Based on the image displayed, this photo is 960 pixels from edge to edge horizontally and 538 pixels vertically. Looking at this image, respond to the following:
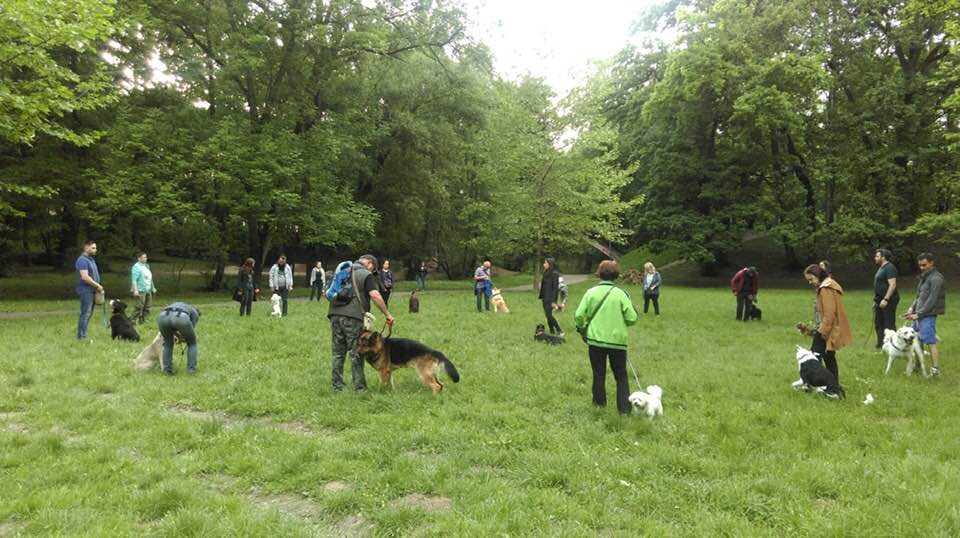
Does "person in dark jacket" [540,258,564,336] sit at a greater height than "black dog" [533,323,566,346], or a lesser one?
greater

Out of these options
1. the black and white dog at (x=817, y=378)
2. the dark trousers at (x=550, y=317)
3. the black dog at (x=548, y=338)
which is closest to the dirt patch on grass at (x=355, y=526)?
the black and white dog at (x=817, y=378)

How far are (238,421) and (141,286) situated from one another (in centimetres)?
851

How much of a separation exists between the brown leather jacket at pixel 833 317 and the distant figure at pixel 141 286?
1367 centimetres

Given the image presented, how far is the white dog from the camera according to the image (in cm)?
837

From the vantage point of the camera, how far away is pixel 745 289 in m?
15.3

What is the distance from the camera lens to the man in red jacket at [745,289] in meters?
15.1

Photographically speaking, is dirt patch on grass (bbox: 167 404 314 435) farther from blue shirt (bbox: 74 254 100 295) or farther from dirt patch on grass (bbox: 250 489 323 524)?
blue shirt (bbox: 74 254 100 295)

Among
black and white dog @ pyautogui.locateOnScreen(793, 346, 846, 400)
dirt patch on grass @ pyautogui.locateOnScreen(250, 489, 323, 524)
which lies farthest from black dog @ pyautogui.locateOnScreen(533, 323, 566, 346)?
dirt patch on grass @ pyautogui.locateOnScreen(250, 489, 323, 524)

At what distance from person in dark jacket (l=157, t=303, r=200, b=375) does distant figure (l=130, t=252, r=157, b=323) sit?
17.1ft

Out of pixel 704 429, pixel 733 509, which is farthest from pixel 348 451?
pixel 704 429

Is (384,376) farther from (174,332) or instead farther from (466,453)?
(174,332)

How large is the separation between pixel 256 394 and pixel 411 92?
23.0 metres

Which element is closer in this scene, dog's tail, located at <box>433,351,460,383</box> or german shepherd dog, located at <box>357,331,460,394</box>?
dog's tail, located at <box>433,351,460,383</box>

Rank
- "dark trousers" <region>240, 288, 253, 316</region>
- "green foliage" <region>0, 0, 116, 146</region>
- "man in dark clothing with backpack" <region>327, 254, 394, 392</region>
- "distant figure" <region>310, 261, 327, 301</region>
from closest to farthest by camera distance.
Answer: "man in dark clothing with backpack" <region>327, 254, 394, 392</region> → "green foliage" <region>0, 0, 116, 146</region> → "dark trousers" <region>240, 288, 253, 316</region> → "distant figure" <region>310, 261, 327, 301</region>
